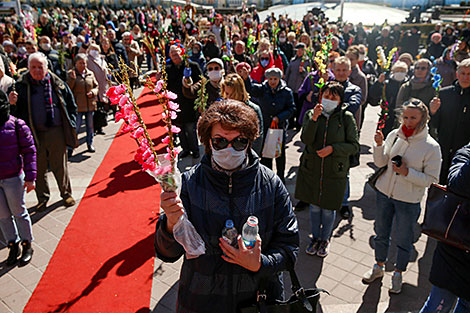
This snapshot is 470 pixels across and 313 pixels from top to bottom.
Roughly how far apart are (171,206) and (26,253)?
3.57 metres

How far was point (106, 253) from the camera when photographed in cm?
481

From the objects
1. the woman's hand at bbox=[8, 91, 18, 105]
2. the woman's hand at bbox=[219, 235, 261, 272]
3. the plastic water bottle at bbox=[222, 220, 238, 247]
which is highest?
the woman's hand at bbox=[8, 91, 18, 105]

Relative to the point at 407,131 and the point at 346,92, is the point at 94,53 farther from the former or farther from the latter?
the point at 407,131

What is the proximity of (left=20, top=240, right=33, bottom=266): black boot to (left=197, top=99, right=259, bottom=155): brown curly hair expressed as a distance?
351 cm

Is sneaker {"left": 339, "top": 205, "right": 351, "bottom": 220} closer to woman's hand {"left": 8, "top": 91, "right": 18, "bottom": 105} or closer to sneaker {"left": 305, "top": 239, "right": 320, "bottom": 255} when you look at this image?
sneaker {"left": 305, "top": 239, "right": 320, "bottom": 255}

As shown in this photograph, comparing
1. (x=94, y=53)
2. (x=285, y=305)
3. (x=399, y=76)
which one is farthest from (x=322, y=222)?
(x=94, y=53)

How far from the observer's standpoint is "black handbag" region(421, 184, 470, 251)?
273 centimetres

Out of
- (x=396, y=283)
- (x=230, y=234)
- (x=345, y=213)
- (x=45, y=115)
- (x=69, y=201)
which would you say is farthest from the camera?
(x=69, y=201)

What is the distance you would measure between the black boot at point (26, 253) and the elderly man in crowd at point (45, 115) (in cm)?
121

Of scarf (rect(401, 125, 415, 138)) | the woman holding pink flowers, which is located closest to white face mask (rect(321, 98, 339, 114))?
scarf (rect(401, 125, 415, 138))

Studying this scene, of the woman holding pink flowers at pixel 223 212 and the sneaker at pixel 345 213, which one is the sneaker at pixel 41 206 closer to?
the woman holding pink flowers at pixel 223 212

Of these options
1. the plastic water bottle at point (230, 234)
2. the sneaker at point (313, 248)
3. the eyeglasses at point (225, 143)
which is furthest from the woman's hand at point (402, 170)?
the plastic water bottle at point (230, 234)

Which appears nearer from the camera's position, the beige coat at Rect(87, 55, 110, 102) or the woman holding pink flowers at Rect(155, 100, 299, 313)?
the woman holding pink flowers at Rect(155, 100, 299, 313)

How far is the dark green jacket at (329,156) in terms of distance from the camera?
172 inches
